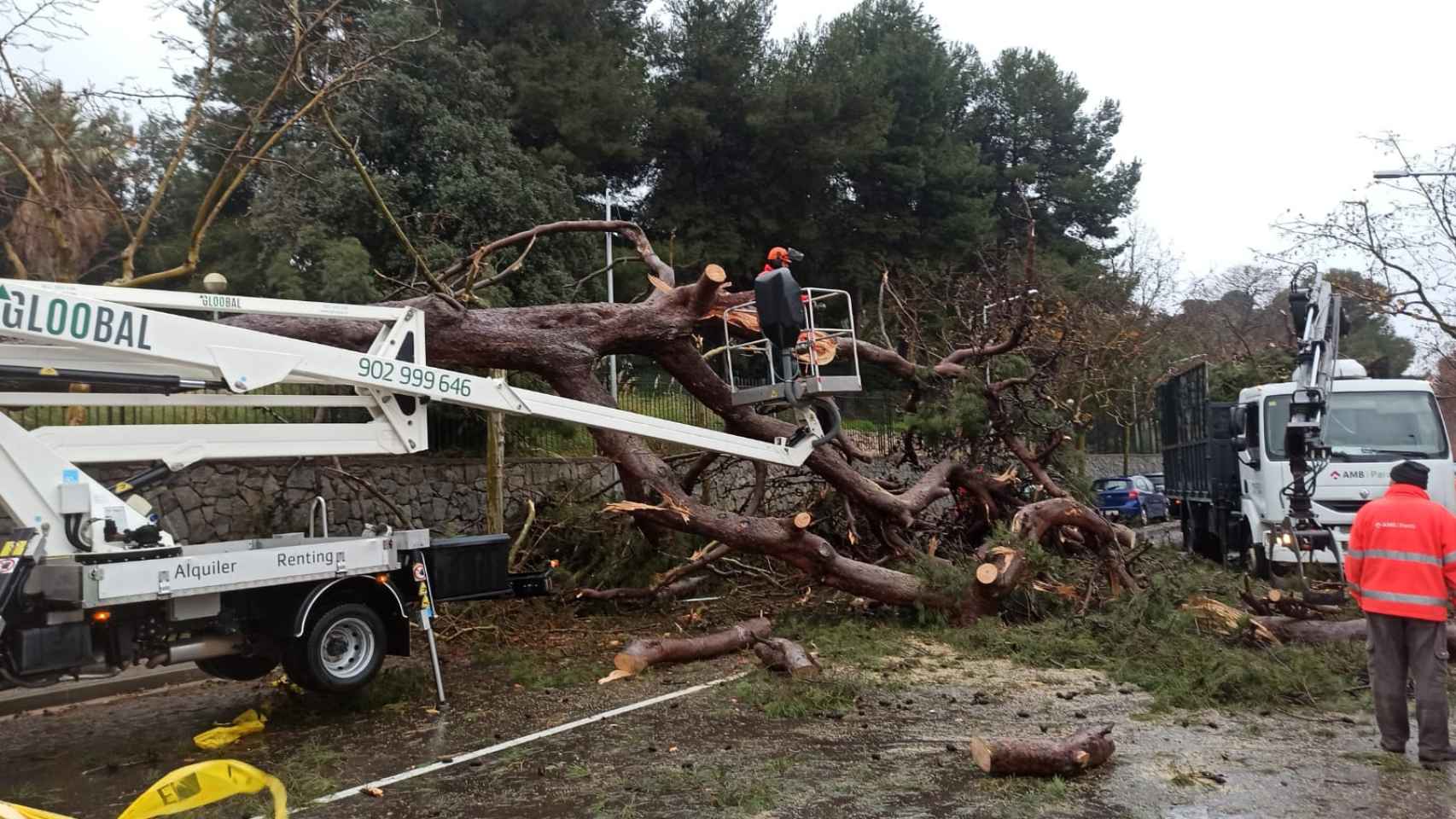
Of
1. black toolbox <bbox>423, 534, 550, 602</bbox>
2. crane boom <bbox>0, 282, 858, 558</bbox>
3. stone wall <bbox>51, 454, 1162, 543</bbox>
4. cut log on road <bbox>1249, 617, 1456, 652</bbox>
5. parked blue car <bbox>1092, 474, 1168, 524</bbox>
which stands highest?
crane boom <bbox>0, 282, 858, 558</bbox>

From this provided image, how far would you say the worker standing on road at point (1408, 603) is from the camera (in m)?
5.98

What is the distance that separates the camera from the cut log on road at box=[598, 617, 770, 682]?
8.77m

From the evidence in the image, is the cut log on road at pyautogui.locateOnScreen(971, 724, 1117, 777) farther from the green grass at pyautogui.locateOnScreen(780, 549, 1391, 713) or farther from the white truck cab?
the white truck cab

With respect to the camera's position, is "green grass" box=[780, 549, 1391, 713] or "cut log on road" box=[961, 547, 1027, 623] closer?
"green grass" box=[780, 549, 1391, 713]

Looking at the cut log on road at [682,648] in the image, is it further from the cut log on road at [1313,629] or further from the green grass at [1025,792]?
the cut log on road at [1313,629]

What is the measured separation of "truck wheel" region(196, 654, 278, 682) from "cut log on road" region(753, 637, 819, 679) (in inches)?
138

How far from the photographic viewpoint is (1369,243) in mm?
22094

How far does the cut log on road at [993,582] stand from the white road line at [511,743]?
8.20 feet

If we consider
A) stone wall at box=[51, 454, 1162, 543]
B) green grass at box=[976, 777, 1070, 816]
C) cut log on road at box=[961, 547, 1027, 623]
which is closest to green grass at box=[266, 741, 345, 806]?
green grass at box=[976, 777, 1070, 816]

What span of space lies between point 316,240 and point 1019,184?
29272 mm

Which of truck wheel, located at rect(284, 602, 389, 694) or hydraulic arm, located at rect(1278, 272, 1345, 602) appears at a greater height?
hydraulic arm, located at rect(1278, 272, 1345, 602)

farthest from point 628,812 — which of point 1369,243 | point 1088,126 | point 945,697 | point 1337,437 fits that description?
point 1088,126

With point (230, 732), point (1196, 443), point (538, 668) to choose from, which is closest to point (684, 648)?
point (538, 668)

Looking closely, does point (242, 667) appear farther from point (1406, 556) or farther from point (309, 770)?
point (1406, 556)
